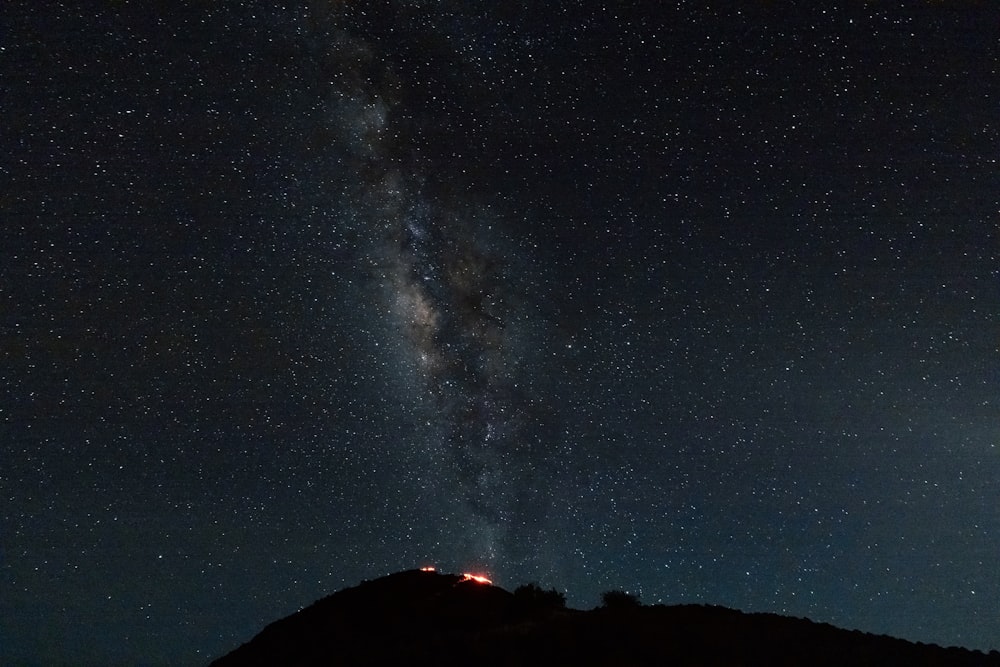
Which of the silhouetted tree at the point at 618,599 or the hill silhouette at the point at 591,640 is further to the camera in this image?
the silhouetted tree at the point at 618,599

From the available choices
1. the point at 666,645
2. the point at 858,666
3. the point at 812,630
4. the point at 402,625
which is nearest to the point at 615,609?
the point at 666,645

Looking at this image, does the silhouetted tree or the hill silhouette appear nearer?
the hill silhouette

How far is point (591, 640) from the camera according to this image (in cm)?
1909

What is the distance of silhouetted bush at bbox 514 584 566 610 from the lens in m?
25.0

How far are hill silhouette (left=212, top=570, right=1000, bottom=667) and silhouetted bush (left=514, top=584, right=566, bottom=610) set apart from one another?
3cm

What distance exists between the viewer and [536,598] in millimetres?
25453

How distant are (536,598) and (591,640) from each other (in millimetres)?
6508

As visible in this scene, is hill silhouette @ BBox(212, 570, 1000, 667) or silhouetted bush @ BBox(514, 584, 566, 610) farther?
silhouetted bush @ BBox(514, 584, 566, 610)

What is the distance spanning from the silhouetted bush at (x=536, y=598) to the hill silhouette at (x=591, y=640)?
3 centimetres

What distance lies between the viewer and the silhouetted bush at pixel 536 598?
25.0 metres

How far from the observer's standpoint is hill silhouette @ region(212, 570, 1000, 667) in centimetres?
1808

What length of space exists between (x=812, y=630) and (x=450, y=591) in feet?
40.4

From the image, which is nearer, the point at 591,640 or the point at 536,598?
the point at 591,640

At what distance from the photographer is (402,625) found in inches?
1025
